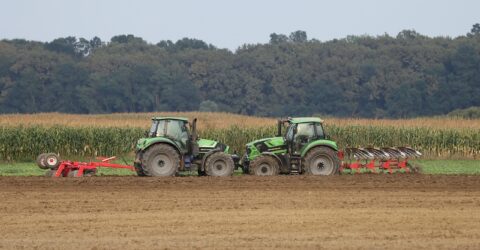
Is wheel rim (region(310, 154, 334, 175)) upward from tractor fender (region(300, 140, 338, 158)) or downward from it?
downward

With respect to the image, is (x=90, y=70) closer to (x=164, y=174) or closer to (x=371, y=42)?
(x=371, y=42)

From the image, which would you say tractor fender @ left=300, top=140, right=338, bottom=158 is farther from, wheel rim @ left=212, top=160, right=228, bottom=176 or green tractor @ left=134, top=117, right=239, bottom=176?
wheel rim @ left=212, top=160, right=228, bottom=176

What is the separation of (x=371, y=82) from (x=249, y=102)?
36.9 feet

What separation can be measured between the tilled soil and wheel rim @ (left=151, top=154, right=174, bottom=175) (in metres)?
0.84

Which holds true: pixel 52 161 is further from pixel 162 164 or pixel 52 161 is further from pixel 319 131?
pixel 319 131

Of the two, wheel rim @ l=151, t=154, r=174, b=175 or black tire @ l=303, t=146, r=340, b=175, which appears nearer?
wheel rim @ l=151, t=154, r=174, b=175

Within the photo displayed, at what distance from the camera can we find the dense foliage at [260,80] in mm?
91500

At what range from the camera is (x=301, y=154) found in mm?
28156

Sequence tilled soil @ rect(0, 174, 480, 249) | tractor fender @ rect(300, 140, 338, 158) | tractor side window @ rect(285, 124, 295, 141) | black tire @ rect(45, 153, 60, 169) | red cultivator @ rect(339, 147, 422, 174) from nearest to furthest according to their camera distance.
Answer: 1. tilled soil @ rect(0, 174, 480, 249)
2. black tire @ rect(45, 153, 60, 169)
3. tractor fender @ rect(300, 140, 338, 158)
4. tractor side window @ rect(285, 124, 295, 141)
5. red cultivator @ rect(339, 147, 422, 174)

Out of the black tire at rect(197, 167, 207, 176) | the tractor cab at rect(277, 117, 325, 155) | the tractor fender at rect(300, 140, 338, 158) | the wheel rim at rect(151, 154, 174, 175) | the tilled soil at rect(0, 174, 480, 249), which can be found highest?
the tractor cab at rect(277, 117, 325, 155)

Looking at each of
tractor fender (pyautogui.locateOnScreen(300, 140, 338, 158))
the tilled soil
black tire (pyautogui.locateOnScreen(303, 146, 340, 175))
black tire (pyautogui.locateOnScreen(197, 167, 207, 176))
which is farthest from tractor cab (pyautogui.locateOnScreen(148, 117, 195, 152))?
black tire (pyautogui.locateOnScreen(303, 146, 340, 175))

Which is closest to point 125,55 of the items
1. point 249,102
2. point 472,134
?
point 249,102

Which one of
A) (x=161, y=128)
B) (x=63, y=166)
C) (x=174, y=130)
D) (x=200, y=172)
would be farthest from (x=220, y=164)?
(x=63, y=166)

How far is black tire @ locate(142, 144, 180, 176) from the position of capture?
2725cm
